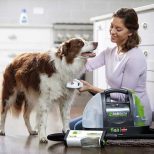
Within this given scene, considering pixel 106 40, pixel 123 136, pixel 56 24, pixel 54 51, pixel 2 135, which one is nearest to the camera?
pixel 123 136

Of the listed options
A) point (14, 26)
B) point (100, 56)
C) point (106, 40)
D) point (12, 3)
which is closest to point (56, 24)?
point (14, 26)

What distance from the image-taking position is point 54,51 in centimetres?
280

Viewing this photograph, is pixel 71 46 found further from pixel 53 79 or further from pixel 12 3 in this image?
pixel 12 3

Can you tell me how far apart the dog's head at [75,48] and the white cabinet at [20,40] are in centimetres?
294

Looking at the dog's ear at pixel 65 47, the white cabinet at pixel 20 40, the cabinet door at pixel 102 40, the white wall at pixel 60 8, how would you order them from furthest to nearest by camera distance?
the white wall at pixel 60 8 < the white cabinet at pixel 20 40 < the cabinet door at pixel 102 40 < the dog's ear at pixel 65 47

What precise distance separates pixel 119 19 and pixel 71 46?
1.15 feet

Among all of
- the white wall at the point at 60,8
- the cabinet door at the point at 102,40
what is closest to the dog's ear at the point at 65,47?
the cabinet door at the point at 102,40

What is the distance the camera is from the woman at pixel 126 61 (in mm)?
2664

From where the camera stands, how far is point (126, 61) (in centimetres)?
268

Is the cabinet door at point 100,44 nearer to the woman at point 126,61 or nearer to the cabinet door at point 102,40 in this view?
the cabinet door at point 102,40

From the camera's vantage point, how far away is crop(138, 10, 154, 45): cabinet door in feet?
10.7

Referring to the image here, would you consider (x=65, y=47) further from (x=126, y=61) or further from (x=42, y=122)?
(x=42, y=122)

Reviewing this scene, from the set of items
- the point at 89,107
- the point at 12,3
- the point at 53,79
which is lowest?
the point at 89,107

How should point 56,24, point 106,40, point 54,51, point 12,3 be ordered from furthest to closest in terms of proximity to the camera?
point 12,3 → point 56,24 → point 106,40 → point 54,51
